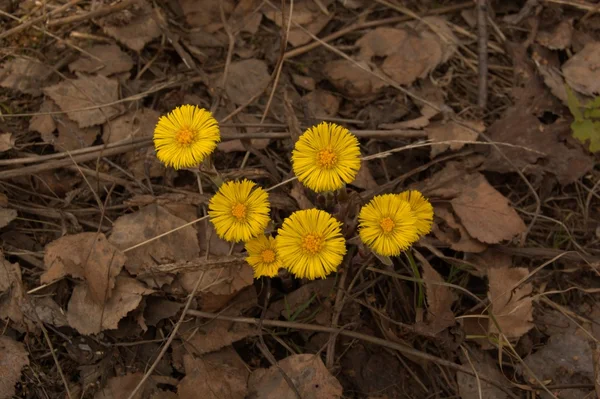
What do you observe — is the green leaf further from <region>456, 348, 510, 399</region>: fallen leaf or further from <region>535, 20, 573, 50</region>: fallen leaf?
<region>456, 348, 510, 399</region>: fallen leaf

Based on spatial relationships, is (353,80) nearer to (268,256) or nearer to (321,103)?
(321,103)

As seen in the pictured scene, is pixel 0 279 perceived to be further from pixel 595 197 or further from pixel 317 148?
pixel 595 197

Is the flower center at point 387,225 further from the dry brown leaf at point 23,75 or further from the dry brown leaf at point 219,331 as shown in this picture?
the dry brown leaf at point 23,75

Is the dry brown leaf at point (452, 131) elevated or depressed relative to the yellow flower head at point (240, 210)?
depressed

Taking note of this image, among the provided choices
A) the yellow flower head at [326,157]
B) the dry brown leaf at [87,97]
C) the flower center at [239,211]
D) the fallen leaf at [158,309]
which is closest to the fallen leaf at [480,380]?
the yellow flower head at [326,157]

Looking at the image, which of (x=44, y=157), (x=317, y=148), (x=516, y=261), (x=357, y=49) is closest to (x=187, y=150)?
(x=317, y=148)

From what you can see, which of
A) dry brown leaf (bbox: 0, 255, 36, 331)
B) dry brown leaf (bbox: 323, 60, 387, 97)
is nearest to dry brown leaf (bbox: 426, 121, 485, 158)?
dry brown leaf (bbox: 323, 60, 387, 97)

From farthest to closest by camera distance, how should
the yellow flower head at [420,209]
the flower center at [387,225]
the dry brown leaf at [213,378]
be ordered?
the dry brown leaf at [213,378], the yellow flower head at [420,209], the flower center at [387,225]
